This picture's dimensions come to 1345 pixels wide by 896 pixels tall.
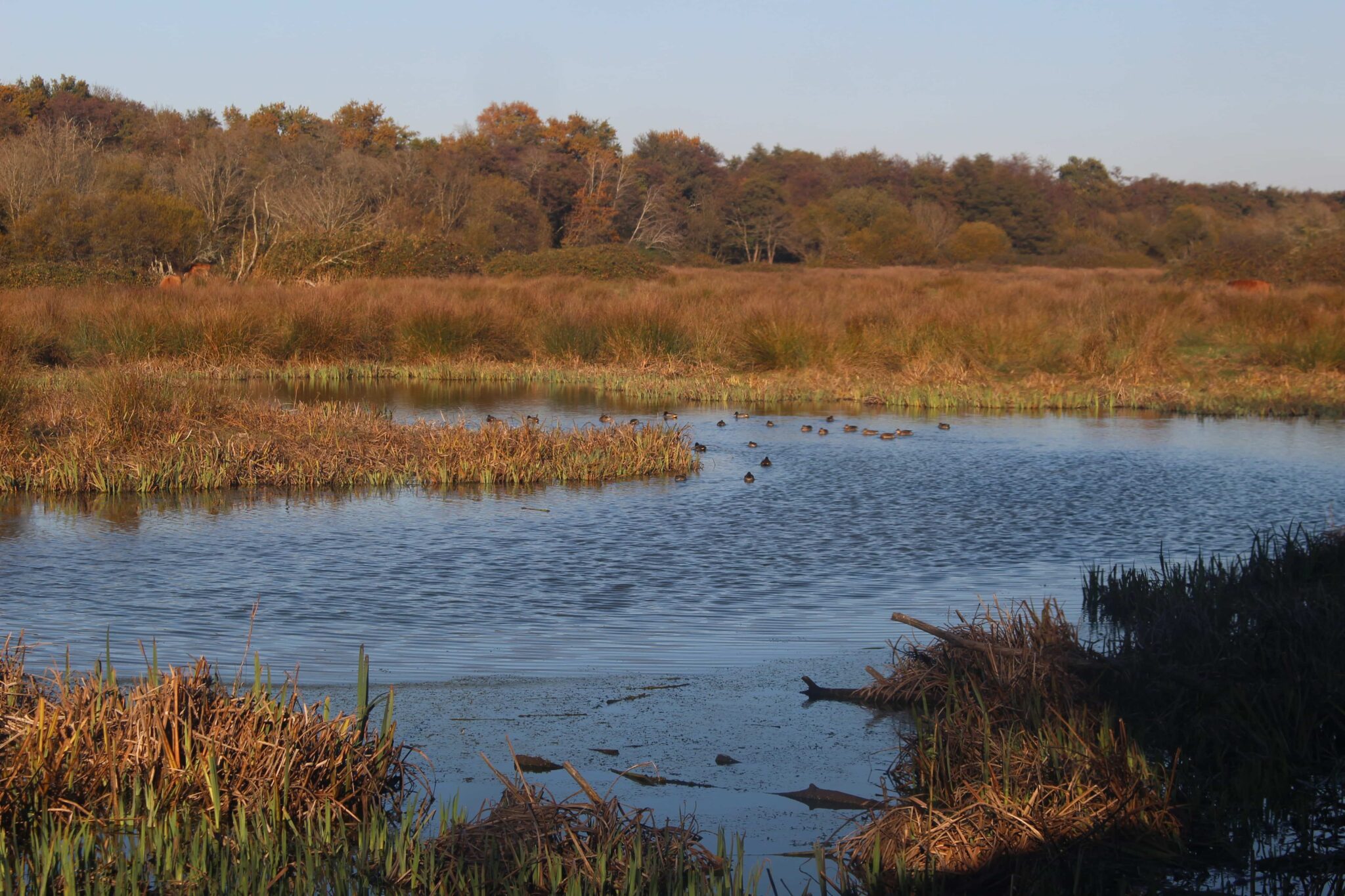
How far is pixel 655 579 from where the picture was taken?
7.81 metres

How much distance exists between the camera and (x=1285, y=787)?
13.6 feet

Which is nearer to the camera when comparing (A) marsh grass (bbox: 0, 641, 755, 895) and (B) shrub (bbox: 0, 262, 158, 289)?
(A) marsh grass (bbox: 0, 641, 755, 895)

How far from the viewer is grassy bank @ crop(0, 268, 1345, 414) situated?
1861 cm

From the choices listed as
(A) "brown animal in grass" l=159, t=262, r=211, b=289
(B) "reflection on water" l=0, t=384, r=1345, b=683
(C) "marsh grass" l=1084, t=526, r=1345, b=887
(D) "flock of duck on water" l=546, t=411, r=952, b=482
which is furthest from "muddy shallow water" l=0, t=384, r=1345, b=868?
(A) "brown animal in grass" l=159, t=262, r=211, b=289

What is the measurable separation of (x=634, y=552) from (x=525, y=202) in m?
47.5

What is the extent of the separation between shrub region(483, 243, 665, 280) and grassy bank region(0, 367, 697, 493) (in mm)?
25510

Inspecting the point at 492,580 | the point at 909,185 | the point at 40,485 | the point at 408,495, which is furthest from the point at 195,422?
the point at 909,185

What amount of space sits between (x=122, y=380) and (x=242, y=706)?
8.24 metres

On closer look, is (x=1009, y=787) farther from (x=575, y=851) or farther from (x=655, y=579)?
(x=655, y=579)

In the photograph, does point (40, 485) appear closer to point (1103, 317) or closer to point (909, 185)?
point (1103, 317)

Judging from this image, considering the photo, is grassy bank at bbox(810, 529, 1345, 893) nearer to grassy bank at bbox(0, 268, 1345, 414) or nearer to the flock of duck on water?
the flock of duck on water

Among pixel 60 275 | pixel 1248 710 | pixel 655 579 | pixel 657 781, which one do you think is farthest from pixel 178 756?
pixel 60 275

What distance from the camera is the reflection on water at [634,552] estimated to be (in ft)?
21.0

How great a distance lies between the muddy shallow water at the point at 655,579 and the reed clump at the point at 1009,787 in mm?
331
